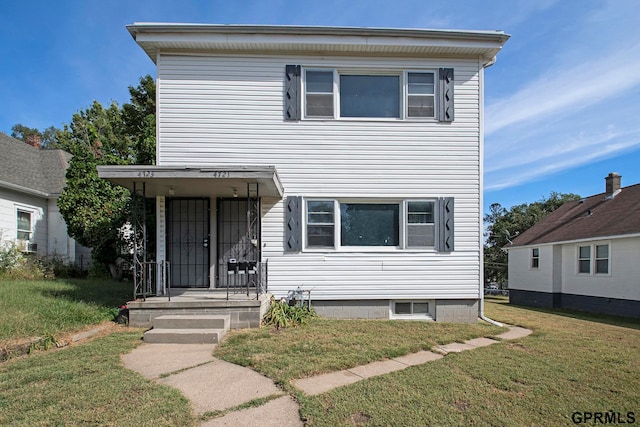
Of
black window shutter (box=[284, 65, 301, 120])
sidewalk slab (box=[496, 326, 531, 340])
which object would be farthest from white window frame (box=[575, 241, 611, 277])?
black window shutter (box=[284, 65, 301, 120])

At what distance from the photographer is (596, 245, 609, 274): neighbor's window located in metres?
13.0

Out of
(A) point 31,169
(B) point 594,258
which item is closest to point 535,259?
(B) point 594,258

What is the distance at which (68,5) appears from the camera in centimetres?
960

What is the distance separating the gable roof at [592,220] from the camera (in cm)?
1263

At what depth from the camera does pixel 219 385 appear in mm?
3865

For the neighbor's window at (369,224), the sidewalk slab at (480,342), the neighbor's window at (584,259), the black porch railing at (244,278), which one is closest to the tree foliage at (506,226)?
the neighbor's window at (584,259)

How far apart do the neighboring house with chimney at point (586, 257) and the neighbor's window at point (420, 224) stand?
825cm

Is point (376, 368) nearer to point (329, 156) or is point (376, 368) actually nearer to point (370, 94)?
point (329, 156)

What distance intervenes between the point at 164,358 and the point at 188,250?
3.50 m

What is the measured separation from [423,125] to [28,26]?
12965mm

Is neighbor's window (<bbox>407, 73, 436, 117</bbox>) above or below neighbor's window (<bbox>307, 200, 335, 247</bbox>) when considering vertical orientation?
above

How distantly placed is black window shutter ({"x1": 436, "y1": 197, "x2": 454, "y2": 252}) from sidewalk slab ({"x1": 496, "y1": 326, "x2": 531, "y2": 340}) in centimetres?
201

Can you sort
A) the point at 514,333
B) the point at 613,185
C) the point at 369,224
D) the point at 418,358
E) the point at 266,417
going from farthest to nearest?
the point at 613,185 → the point at 369,224 → the point at 514,333 → the point at 418,358 → the point at 266,417

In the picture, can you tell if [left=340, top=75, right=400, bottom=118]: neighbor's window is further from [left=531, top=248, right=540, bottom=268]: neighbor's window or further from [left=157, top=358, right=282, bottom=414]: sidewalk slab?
[left=531, top=248, right=540, bottom=268]: neighbor's window
